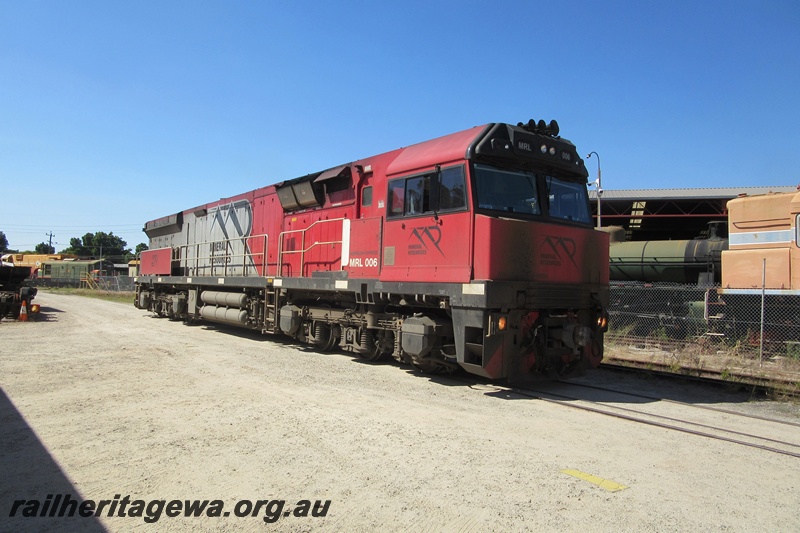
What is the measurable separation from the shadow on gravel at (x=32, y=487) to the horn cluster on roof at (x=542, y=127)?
7629 millimetres

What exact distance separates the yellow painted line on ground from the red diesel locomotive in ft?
8.86

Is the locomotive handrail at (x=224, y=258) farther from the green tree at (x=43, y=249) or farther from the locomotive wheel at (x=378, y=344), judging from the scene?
the green tree at (x=43, y=249)

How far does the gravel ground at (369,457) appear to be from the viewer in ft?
12.7

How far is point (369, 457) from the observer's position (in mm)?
4992

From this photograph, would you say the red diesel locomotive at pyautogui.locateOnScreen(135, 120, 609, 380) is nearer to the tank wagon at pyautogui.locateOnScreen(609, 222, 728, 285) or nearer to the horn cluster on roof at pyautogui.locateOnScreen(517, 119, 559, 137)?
the horn cluster on roof at pyautogui.locateOnScreen(517, 119, 559, 137)

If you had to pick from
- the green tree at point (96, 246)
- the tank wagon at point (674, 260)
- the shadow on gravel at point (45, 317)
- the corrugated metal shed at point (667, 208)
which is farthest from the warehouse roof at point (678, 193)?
the green tree at point (96, 246)

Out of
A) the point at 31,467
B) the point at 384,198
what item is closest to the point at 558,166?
the point at 384,198

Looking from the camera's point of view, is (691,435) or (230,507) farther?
(691,435)

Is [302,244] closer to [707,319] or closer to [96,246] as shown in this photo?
[707,319]

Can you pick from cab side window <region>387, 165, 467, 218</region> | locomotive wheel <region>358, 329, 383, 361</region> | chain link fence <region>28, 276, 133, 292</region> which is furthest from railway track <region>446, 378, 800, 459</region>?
chain link fence <region>28, 276, 133, 292</region>

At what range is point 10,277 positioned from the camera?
20766mm

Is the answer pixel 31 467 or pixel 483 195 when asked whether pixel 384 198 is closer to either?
pixel 483 195

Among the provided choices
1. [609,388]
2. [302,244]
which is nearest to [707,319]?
[609,388]

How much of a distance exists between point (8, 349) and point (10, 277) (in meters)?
11.6
